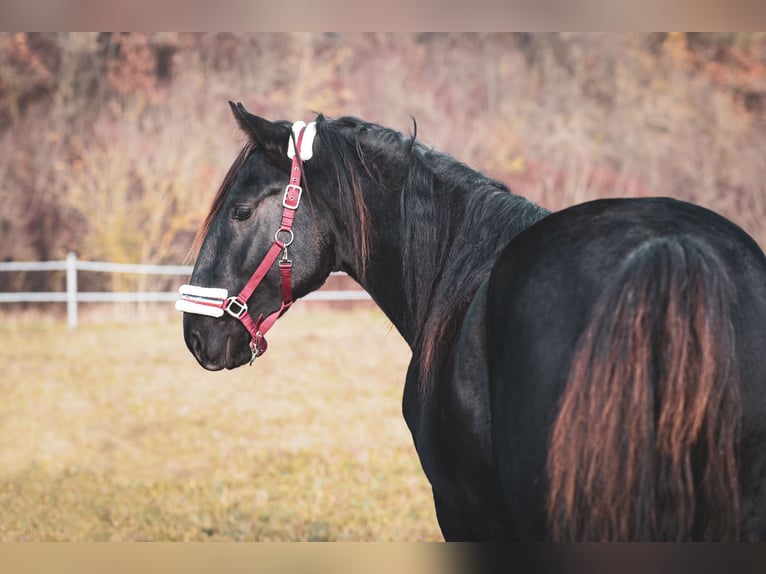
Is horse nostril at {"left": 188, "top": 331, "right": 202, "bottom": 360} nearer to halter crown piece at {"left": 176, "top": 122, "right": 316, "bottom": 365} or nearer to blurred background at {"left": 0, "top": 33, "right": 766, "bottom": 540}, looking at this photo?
halter crown piece at {"left": 176, "top": 122, "right": 316, "bottom": 365}

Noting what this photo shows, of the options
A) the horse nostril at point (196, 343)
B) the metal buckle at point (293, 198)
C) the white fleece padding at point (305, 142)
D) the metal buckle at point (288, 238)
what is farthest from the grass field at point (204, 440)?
the white fleece padding at point (305, 142)

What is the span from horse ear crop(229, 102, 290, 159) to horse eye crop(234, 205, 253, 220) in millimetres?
230

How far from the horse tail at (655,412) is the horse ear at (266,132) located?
1485mm

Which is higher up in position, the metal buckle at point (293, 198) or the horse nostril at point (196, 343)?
the metal buckle at point (293, 198)

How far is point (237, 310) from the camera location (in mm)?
2809

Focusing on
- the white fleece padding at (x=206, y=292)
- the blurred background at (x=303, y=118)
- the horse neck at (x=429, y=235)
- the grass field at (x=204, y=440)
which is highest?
the blurred background at (x=303, y=118)

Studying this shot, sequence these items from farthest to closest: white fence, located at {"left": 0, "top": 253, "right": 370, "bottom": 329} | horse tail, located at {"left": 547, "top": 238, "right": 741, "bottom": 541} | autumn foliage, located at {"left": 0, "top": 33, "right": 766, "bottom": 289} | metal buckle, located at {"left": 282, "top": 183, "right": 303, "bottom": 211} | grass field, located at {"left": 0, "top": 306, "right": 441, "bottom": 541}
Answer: autumn foliage, located at {"left": 0, "top": 33, "right": 766, "bottom": 289} → white fence, located at {"left": 0, "top": 253, "right": 370, "bottom": 329} → grass field, located at {"left": 0, "top": 306, "right": 441, "bottom": 541} → metal buckle, located at {"left": 282, "top": 183, "right": 303, "bottom": 211} → horse tail, located at {"left": 547, "top": 238, "right": 741, "bottom": 541}

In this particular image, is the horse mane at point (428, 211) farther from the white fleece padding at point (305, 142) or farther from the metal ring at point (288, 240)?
the metal ring at point (288, 240)

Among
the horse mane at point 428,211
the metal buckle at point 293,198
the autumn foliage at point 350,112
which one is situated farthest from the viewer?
the autumn foliage at point 350,112

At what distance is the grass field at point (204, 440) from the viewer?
5.48 m

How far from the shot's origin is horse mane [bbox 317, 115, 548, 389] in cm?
254

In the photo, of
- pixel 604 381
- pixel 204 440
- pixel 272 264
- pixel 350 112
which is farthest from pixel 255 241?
pixel 350 112

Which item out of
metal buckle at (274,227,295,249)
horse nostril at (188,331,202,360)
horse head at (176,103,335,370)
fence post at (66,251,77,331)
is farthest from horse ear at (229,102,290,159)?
fence post at (66,251,77,331)

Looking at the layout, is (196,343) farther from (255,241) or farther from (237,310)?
(255,241)
